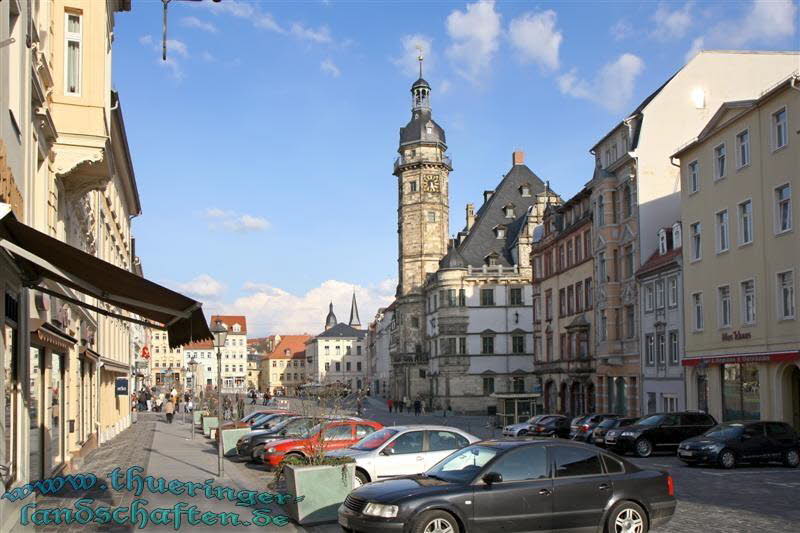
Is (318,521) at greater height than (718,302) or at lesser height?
lesser

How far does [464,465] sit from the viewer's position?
1329 centimetres

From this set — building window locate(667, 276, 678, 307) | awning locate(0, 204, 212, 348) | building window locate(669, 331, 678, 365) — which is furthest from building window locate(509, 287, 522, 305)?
awning locate(0, 204, 212, 348)

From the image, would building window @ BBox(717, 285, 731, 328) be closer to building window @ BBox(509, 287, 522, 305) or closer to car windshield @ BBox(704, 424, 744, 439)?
car windshield @ BBox(704, 424, 744, 439)

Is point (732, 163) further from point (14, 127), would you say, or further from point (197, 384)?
point (197, 384)

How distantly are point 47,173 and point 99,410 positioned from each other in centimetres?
1905

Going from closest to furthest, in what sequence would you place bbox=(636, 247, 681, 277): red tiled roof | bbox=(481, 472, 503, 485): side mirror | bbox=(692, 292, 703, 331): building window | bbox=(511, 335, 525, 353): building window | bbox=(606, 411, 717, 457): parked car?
1. bbox=(481, 472, 503, 485): side mirror
2. bbox=(606, 411, 717, 457): parked car
3. bbox=(692, 292, 703, 331): building window
4. bbox=(636, 247, 681, 277): red tiled roof
5. bbox=(511, 335, 525, 353): building window

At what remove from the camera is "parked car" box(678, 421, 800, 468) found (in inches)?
1056

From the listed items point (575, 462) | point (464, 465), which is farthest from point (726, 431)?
point (464, 465)

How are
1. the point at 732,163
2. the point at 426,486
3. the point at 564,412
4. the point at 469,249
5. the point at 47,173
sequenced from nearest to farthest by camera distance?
the point at 426,486
the point at 47,173
the point at 732,163
the point at 564,412
the point at 469,249

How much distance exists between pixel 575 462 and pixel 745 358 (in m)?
24.6

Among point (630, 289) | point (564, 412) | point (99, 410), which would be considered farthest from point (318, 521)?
point (564, 412)

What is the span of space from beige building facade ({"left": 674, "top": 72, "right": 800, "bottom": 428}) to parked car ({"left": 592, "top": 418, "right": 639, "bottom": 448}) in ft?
16.3

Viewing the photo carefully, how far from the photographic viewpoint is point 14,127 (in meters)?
13.5

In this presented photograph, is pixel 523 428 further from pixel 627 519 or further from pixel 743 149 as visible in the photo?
pixel 627 519
